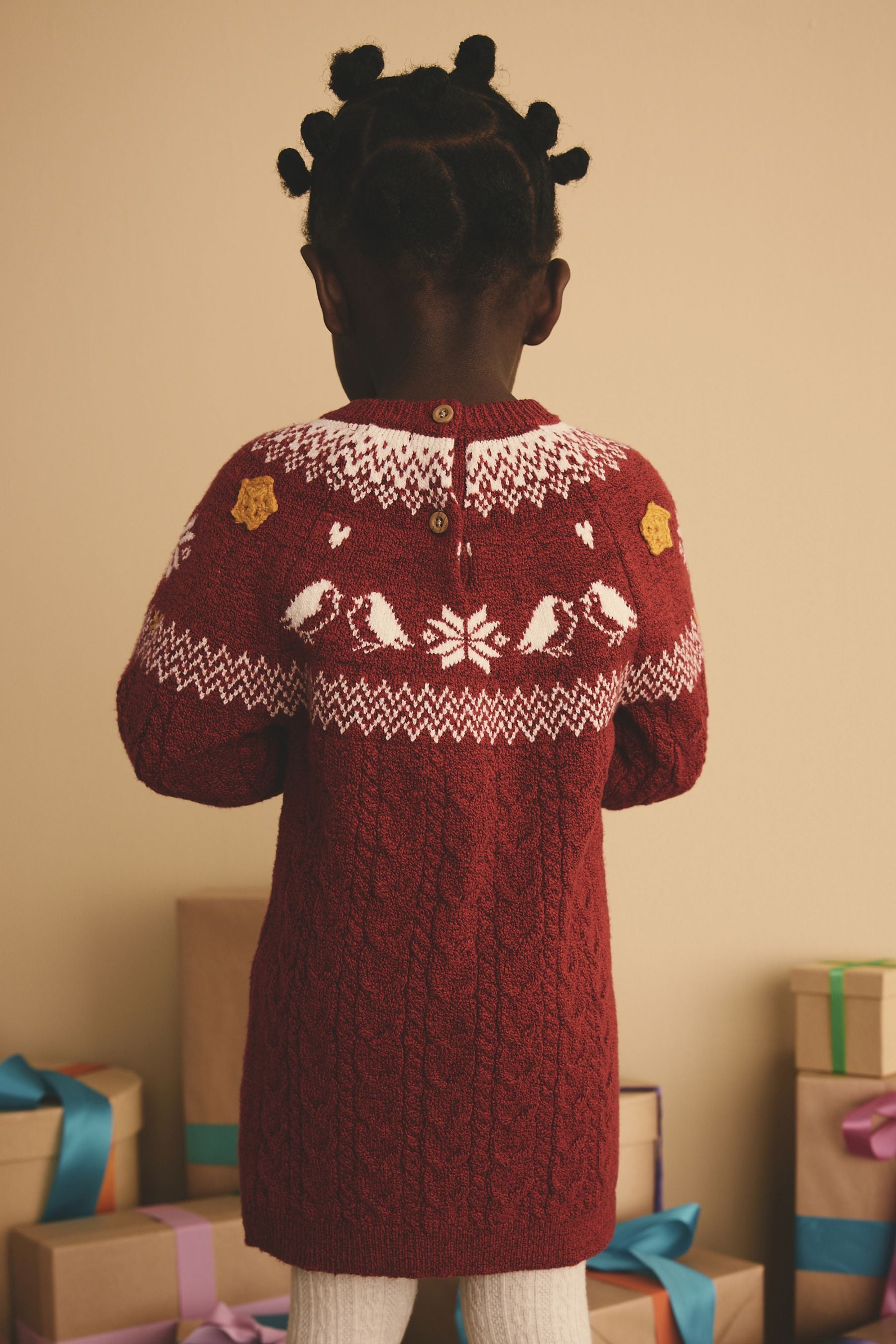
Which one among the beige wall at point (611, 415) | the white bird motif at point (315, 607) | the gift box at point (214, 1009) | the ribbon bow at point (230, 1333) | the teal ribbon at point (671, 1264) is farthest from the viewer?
the beige wall at point (611, 415)

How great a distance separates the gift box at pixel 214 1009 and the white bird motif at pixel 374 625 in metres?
0.77

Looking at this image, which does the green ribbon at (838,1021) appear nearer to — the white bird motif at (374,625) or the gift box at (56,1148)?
the gift box at (56,1148)

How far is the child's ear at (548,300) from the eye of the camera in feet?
2.74

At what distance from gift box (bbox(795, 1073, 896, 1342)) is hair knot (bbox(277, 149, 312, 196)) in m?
1.18

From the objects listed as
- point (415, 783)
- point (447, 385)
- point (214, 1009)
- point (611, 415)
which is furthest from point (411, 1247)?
point (611, 415)

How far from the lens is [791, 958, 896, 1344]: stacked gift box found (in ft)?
4.92

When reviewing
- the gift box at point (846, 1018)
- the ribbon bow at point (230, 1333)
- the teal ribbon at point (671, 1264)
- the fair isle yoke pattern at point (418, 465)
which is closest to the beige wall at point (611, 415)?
the gift box at point (846, 1018)

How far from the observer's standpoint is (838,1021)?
1.55 m

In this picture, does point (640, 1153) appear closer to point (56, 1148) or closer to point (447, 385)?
point (56, 1148)

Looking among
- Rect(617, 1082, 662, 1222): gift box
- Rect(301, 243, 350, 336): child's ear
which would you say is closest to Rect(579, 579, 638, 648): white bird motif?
Rect(301, 243, 350, 336): child's ear

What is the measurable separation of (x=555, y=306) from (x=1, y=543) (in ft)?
3.24

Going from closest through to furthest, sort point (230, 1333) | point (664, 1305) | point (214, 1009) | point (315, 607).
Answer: point (315, 607), point (230, 1333), point (664, 1305), point (214, 1009)

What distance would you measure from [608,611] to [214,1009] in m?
0.89

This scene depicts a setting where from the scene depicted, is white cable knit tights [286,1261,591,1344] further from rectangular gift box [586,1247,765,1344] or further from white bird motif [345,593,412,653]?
rectangular gift box [586,1247,765,1344]
